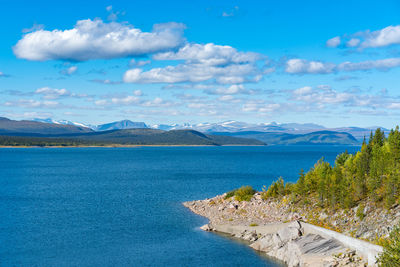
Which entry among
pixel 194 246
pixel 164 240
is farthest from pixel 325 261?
pixel 164 240

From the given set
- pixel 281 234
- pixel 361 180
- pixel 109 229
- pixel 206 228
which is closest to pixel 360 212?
pixel 361 180

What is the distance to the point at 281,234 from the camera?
156 feet

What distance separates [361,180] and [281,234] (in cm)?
1525

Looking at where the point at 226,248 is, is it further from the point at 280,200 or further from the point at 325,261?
the point at 280,200

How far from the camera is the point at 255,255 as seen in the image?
1826 inches

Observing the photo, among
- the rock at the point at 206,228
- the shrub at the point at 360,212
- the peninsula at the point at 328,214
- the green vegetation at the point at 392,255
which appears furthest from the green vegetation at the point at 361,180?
the green vegetation at the point at 392,255

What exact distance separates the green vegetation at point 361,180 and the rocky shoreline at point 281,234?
380 cm

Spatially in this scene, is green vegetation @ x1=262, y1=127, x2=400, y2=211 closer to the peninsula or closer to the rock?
the peninsula

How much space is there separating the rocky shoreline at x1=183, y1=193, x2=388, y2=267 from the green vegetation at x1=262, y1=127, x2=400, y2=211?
3797 mm

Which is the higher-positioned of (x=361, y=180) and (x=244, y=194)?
(x=361, y=180)

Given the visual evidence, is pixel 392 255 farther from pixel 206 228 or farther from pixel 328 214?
pixel 206 228

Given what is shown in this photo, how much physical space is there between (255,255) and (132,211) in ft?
105

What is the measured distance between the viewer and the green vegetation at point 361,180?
1938 inches

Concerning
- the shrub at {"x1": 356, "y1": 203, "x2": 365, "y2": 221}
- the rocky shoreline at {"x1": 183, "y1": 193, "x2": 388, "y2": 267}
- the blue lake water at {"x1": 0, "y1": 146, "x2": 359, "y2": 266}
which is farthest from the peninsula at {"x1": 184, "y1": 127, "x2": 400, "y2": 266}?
the blue lake water at {"x1": 0, "y1": 146, "x2": 359, "y2": 266}
